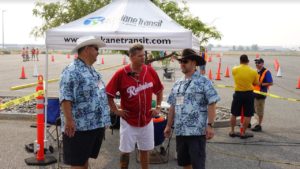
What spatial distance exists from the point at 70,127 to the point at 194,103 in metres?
1.39

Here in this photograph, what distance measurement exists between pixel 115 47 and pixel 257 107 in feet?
13.5

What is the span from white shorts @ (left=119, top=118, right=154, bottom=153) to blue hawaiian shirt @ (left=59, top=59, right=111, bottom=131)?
0.81m

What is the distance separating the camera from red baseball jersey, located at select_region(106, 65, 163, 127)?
14.9 feet

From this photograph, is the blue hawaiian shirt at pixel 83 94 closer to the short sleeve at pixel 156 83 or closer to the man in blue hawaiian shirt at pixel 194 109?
the man in blue hawaiian shirt at pixel 194 109

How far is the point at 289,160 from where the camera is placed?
6.14 metres

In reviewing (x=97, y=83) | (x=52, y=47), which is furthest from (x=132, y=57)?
(x=52, y=47)

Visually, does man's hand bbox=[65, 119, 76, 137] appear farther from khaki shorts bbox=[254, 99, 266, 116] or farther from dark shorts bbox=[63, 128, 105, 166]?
khaki shorts bbox=[254, 99, 266, 116]

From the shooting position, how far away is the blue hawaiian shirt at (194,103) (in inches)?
158

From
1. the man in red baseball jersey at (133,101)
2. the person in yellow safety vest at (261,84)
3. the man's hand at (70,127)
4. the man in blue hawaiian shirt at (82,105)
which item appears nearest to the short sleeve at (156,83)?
the man in red baseball jersey at (133,101)

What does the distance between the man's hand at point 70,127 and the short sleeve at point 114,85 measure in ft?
3.20

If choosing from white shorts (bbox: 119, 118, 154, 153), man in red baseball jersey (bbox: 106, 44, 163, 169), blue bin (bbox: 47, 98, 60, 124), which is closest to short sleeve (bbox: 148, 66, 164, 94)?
man in red baseball jersey (bbox: 106, 44, 163, 169)

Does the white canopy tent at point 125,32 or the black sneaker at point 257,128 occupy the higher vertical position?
A: the white canopy tent at point 125,32

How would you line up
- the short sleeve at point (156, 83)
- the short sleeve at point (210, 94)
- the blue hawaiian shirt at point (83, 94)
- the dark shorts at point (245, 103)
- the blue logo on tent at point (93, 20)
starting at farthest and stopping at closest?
1. the dark shorts at point (245, 103)
2. the blue logo on tent at point (93, 20)
3. the short sleeve at point (156, 83)
4. the short sleeve at point (210, 94)
5. the blue hawaiian shirt at point (83, 94)

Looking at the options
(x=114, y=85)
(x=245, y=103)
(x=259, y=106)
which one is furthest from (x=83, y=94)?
(x=259, y=106)
